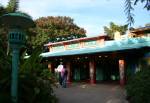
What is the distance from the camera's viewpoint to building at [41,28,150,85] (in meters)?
23.2

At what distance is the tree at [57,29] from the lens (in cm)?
4585

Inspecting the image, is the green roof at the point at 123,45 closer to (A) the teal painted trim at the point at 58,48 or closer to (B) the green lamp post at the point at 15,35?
(A) the teal painted trim at the point at 58,48

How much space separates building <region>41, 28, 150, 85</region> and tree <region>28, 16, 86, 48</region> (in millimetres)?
13806

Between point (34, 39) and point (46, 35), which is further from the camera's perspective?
point (46, 35)

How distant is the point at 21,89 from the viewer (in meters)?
7.92

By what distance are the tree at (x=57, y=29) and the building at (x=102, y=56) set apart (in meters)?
13.8

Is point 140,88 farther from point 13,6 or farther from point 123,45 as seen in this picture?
point 123,45

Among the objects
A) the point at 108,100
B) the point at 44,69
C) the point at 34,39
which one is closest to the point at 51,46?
the point at 34,39

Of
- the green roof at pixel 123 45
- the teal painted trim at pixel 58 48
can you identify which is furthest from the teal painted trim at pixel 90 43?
the teal painted trim at pixel 58 48

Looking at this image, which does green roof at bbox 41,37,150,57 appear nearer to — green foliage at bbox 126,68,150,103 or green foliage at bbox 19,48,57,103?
green foliage at bbox 126,68,150,103

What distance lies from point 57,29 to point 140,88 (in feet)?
116

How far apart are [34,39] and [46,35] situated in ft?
10.5

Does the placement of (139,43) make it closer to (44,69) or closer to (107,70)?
(107,70)

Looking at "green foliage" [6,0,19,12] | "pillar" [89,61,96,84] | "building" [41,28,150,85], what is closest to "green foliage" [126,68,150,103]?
"building" [41,28,150,85]
